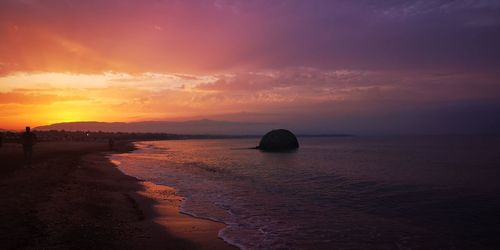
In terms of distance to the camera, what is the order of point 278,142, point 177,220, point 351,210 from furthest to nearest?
point 278,142 < point 351,210 < point 177,220

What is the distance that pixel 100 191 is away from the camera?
2011 centimetres

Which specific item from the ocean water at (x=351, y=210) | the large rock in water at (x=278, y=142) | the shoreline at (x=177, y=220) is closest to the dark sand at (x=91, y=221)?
the shoreline at (x=177, y=220)

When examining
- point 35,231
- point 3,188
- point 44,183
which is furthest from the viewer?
point 44,183

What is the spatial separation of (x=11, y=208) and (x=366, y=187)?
19.5 metres

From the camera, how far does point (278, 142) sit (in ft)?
254

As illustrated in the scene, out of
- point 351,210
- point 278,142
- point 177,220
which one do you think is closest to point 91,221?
point 177,220

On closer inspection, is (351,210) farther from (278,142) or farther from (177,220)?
(278,142)

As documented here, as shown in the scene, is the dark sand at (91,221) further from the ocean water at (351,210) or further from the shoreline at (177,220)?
the ocean water at (351,210)

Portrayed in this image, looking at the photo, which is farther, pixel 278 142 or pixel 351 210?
pixel 278 142

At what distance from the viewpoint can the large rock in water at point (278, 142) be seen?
77.1 meters

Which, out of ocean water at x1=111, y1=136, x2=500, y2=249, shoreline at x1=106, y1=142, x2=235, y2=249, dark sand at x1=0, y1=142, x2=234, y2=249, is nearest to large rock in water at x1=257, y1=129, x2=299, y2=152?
ocean water at x1=111, y1=136, x2=500, y2=249

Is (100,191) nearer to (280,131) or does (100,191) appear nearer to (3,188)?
(3,188)

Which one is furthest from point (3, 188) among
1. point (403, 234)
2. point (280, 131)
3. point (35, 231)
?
point (280, 131)

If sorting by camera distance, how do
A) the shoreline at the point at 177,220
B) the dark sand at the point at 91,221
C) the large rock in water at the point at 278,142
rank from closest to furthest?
the dark sand at the point at 91,221 → the shoreline at the point at 177,220 → the large rock in water at the point at 278,142
